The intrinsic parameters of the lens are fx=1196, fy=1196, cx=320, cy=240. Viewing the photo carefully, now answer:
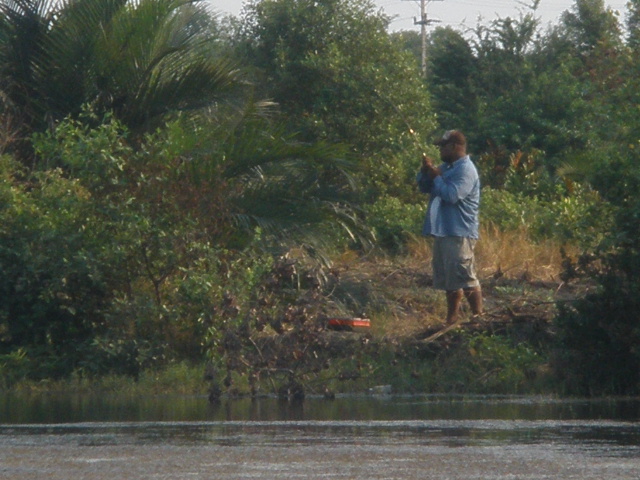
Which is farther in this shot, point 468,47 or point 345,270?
point 468,47

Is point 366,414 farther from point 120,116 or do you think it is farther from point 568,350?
point 120,116

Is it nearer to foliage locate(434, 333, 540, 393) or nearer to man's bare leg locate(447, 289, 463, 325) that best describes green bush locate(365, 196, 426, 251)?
man's bare leg locate(447, 289, 463, 325)

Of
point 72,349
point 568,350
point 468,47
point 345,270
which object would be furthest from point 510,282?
point 468,47

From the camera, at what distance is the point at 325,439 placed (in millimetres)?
6273

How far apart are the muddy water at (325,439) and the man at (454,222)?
185 cm

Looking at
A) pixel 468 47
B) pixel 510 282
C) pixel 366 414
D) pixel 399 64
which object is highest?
pixel 468 47

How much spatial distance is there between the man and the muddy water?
1.85 metres

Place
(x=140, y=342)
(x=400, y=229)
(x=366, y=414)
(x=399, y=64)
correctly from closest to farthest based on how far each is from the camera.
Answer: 1. (x=366, y=414)
2. (x=140, y=342)
3. (x=400, y=229)
4. (x=399, y=64)

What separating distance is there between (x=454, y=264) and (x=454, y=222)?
0.38 metres

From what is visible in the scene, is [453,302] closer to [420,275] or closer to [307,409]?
[307,409]

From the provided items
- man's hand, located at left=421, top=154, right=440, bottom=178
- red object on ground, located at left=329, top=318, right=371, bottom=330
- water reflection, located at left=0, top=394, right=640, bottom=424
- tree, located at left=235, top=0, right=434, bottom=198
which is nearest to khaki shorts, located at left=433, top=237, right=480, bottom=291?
man's hand, located at left=421, top=154, right=440, bottom=178

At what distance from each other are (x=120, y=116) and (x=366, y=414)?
5.96m

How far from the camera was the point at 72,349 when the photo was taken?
10406mm

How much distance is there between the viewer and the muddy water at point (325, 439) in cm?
522
